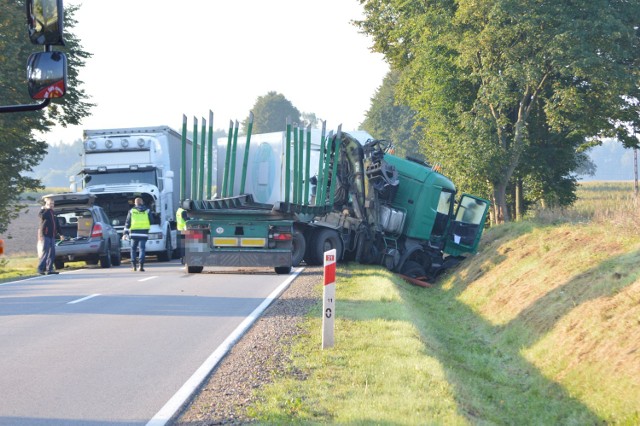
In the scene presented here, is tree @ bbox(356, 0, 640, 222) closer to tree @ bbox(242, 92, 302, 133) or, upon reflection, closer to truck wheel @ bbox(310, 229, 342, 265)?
truck wheel @ bbox(310, 229, 342, 265)

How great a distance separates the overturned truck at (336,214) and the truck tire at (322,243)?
0.03 meters

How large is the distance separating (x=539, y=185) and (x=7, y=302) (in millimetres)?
25031

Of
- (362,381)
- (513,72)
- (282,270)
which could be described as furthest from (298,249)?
(362,381)

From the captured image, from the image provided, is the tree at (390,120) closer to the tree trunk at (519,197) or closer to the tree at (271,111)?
the tree at (271,111)

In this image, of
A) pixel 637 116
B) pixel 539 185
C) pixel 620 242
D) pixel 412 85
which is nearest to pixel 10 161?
pixel 412 85

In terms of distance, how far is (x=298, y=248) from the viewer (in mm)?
23031

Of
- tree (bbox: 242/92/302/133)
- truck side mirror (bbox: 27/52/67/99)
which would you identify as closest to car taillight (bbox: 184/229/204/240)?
truck side mirror (bbox: 27/52/67/99)

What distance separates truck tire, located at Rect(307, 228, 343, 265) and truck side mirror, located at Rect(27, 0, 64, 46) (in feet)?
58.3

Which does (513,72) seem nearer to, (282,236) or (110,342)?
(282,236)

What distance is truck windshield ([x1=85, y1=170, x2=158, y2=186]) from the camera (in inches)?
1187

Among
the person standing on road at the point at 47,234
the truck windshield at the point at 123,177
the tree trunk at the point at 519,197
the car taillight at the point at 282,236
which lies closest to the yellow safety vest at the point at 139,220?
the person standing on road at the point at 47,234

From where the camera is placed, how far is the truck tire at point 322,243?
23.5 meters

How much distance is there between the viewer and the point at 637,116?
1261 inches

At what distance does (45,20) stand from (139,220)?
1866 centimetres
